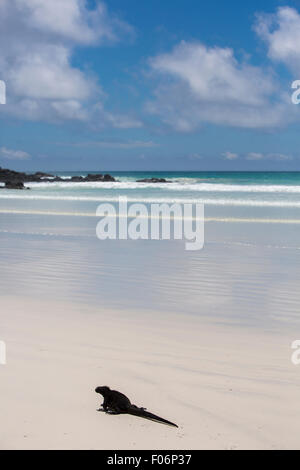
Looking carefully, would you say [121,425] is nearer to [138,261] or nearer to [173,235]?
[138,261]

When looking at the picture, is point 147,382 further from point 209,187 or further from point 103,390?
point 209,187

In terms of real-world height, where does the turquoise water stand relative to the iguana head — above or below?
above

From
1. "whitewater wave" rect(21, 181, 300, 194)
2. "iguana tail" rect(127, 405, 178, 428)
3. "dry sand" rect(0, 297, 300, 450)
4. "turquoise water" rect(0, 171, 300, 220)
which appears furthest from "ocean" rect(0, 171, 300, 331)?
"whitewater wave" rect(21, 181, 300, 194)

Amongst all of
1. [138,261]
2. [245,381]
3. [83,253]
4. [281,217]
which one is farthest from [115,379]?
[281,217]

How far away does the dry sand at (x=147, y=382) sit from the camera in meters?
2.72

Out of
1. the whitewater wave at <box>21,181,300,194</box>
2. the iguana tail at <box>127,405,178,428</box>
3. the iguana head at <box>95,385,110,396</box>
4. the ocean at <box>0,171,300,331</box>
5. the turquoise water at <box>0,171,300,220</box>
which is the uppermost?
the whitewater wave at <box>21,181,300,194</box>

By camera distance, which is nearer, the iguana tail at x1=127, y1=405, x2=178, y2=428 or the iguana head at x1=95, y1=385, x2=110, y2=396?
the iguana tail at x1=127, y1=405, x2=178, y2=428

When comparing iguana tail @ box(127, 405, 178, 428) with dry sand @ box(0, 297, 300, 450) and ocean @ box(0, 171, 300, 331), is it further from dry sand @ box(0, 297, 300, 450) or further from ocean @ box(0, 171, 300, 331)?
ocean @ box(0, 171, 300, 331)

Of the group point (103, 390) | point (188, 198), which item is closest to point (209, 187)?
point (188, 198)

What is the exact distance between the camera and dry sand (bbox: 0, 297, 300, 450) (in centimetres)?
272

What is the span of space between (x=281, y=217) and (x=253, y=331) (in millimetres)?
13241

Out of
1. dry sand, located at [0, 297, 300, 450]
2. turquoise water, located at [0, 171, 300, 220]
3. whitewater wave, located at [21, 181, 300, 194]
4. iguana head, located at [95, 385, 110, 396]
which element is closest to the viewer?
dry sand, located at [0, 297, 300, 450]

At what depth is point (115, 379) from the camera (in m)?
3.46

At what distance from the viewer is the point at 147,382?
3406 mm
